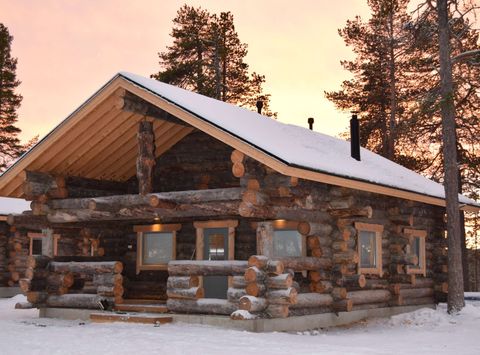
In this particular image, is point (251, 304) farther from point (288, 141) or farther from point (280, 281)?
point (288, 141)

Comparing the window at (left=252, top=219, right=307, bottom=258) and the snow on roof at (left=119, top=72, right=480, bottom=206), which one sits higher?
the snow on roof at (left=119, top=72, right=480, bottom=206)

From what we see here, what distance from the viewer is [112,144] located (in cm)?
1809

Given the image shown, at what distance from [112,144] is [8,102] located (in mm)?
27880

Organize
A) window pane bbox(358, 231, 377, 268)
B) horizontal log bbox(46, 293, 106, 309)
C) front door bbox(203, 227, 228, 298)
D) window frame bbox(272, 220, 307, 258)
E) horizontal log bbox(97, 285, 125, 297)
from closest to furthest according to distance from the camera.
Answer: window frame bbox(272, 220, 307, 258)
horizontal log bbox(97, 285, 125, 297)
horizontal log bbox(46, 293, 106, 309)
front door bbox(203, 227, 228, 298)
window pane bbox(358, 231, 377, 268)

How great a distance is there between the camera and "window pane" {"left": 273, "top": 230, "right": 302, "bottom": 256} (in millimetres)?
18281

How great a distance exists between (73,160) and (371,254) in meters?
8.45

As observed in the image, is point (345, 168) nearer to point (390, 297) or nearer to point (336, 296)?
point (336, 296)

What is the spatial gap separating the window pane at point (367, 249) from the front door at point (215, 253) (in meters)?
3.69

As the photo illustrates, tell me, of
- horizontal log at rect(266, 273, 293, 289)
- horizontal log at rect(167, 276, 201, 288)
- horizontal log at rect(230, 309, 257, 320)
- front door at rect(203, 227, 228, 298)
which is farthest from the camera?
front door at rect(203, 227, 228, 298)

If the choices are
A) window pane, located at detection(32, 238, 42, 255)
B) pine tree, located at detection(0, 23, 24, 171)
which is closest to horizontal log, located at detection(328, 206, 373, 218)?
window pane, located at detection(32, 238, 42, 255)

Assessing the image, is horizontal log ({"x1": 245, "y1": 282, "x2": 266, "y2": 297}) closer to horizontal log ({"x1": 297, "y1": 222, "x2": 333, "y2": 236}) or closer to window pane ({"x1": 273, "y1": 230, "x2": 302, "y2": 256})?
horizontal log ({"x1": 297, "y1": 222, "x2": 333, "y2": 236})

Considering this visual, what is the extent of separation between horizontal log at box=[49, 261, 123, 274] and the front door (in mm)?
2224

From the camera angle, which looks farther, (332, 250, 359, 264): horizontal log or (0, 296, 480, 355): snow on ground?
(332, 250, 359, 264): horizontal log

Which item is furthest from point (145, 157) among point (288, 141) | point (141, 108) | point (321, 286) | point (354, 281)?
point (354, 281)
